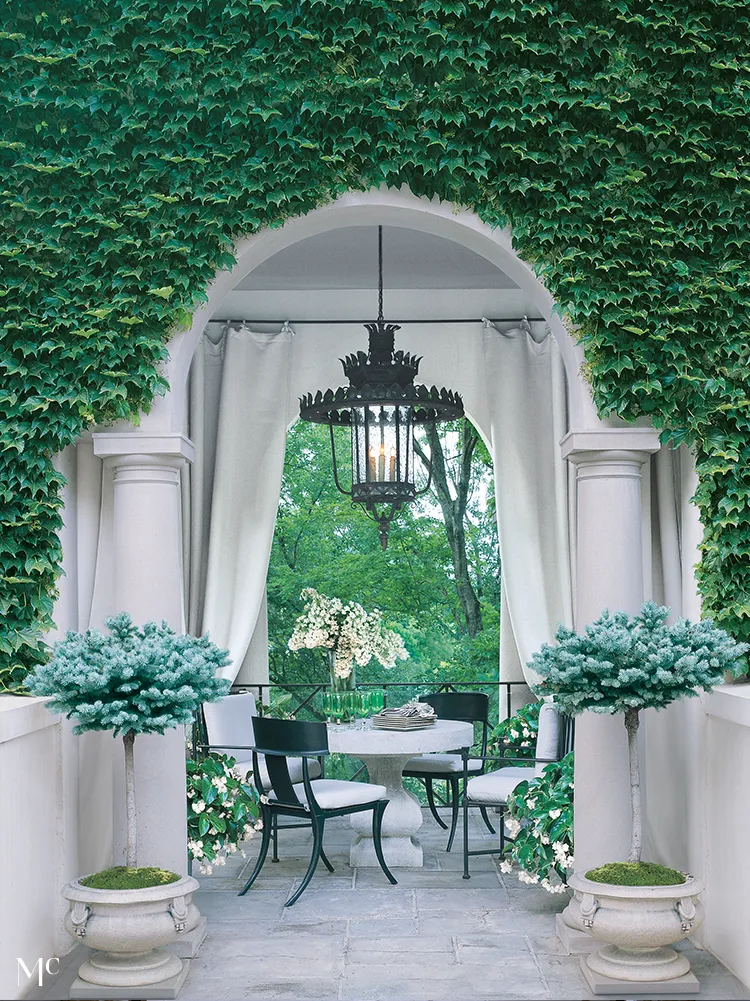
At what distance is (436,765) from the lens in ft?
19.8

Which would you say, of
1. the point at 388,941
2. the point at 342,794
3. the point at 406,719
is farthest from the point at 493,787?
the point at 388,941

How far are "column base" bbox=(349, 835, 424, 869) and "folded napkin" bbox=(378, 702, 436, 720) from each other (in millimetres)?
645

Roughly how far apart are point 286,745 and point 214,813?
430 mm

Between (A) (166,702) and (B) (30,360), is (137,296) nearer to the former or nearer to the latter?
(B) (30,360)

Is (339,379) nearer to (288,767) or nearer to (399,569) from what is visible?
(288,767)

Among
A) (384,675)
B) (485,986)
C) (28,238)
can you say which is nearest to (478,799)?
(485,986)

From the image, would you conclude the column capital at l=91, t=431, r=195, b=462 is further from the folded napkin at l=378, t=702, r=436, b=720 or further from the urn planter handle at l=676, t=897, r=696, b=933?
the urn planter handle at l=676, t=897, r=696, b=933

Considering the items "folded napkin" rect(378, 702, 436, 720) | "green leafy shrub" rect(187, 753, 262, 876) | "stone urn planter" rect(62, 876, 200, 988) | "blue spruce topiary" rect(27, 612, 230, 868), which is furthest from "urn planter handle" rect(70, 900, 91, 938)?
"folded napkin" rect(378, 702, 436, 720)

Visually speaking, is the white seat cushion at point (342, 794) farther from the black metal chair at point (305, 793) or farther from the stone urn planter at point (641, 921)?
the stone urn planter at point (641, 921)

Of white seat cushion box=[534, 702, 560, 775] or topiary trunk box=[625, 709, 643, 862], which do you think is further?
white seat cushion box=[534, 702, 560, 775]

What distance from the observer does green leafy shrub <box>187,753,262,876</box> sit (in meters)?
4.73

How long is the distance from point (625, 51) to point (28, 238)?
2.39 m

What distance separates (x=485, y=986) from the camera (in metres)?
3.74

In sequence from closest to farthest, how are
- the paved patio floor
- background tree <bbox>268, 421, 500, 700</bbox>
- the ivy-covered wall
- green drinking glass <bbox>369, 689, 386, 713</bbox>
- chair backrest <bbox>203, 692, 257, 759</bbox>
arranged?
the paved patio floor
the ivy-covered wall
green drinking glass <bbox>369, 689, 386, 713</bbox>
chair backrest <bbox>203, 692, 257, 759</bbox>
background tree <bbox>268, 421, 500, 700</bbox>
